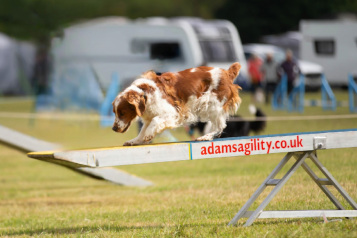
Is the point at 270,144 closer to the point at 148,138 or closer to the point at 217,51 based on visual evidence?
the point at 148,138

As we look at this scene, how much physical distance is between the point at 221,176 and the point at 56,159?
4072 millimetres

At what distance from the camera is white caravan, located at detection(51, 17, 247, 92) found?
21828 mm

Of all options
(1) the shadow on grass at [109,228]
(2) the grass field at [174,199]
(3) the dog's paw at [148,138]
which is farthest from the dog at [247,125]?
(3) the dog's paw at [148,138]

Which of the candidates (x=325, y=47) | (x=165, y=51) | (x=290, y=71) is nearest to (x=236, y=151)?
(x=290, y=71)

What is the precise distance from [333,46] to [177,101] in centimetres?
1957

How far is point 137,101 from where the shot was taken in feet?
15.3

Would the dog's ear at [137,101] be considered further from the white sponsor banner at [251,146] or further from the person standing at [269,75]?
the person standing at [269,75]

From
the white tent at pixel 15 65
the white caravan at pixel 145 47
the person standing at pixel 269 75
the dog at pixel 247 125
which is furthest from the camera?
the white tent at pixel 15 65

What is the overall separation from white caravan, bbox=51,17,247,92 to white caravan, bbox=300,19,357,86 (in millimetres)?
3232

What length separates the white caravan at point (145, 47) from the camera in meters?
21.8

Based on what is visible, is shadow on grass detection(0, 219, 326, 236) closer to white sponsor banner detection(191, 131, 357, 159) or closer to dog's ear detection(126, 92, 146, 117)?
white sponsor banner detection(191, 131, 357, 159)

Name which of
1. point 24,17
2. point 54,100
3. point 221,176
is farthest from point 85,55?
point 221,176

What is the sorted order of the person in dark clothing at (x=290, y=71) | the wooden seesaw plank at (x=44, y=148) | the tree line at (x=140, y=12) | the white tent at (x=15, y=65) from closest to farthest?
the wooden seesaw plank at (x=44, y=148) → the person in dark clothing at (x=290, y=71) → the white tent at (x=15, y=65) → the tree line at (x=140, y=12)

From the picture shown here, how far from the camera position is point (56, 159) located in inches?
187
